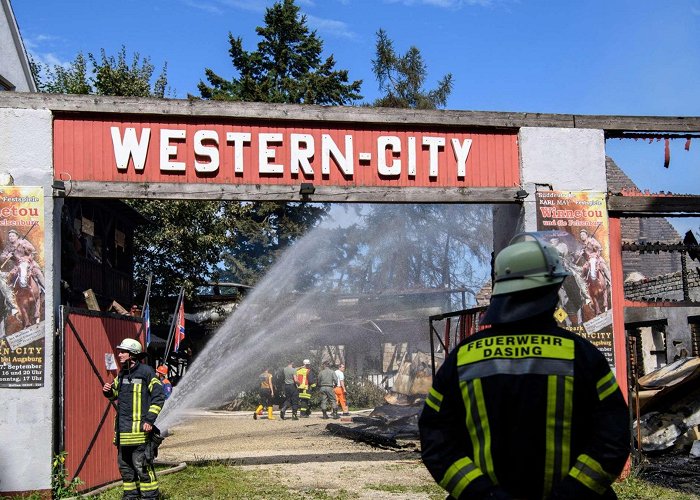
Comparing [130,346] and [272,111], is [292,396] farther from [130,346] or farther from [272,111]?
[130,346]

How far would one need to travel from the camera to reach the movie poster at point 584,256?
10.6 meters

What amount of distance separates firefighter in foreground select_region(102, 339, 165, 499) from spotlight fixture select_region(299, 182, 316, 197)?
2.82 metres

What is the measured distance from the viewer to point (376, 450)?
49.9ft

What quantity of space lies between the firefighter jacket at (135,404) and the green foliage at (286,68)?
3086cm

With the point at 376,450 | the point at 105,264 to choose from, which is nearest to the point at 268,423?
the point at 105,264

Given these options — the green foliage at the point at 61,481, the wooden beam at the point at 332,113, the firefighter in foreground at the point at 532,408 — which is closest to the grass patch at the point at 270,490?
the green foliage at the point at 61,481

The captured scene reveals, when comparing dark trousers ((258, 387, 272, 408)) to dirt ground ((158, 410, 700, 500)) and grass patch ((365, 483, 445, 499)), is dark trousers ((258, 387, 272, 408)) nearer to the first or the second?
dirt ground ((158, 410, 700, 500))

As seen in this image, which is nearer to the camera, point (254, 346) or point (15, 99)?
point (15, 99)

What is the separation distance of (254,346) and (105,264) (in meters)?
7.54

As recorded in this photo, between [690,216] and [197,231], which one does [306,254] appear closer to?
[197,231]

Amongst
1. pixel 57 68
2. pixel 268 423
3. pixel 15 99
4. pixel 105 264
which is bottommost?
pixel 268 423

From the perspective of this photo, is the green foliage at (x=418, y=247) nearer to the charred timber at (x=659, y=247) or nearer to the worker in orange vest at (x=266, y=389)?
the worker in orange vest at (x=266, y=389)

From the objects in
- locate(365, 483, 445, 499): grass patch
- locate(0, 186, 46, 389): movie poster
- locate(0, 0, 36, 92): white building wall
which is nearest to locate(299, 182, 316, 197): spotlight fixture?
locate(0, 186, 46, 389): movie poster

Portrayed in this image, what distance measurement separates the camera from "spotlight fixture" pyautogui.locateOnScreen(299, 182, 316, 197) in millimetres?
10102
